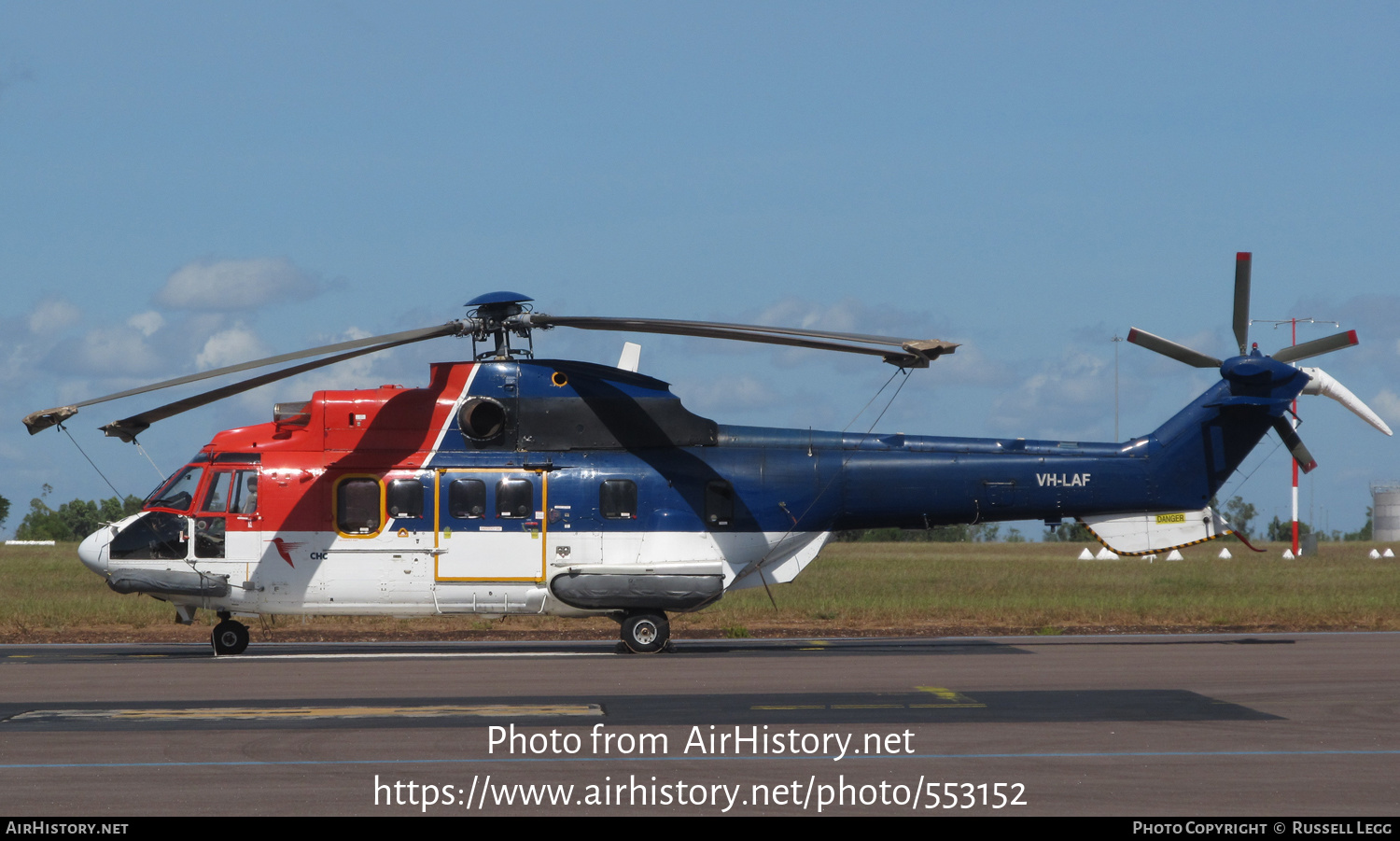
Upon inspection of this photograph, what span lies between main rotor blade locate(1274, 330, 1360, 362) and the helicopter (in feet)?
0.11

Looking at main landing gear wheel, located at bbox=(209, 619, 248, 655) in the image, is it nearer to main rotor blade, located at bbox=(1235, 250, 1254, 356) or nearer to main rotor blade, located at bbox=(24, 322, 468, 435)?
main rotor blade, located at bbox=(24, 322, 468, 435)

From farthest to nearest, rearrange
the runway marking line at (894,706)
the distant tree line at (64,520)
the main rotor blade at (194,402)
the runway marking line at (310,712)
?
the distant tree line at (64,520)
the main rotor blade at (194,402)
the runway marking line at (894,706)
the runway marking line at (310,712)

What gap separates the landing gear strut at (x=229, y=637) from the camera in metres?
19.0

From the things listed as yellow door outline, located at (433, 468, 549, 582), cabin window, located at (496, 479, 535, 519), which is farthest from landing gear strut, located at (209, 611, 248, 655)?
cabin window, located at (496, 479, 535, 519)

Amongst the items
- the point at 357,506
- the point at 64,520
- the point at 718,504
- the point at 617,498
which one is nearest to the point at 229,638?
the point at 357,506

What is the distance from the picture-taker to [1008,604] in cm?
2817

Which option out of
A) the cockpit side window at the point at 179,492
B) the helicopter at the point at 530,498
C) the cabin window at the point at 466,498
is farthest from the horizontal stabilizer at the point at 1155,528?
the cockpit side window at the point at 179,492

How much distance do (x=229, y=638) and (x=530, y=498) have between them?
17.0ft

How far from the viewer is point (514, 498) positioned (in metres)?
18.7

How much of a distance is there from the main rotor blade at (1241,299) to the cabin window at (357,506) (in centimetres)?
1353

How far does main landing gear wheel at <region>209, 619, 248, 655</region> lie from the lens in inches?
747

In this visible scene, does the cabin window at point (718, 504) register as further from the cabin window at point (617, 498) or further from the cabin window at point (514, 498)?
the cabin window at point (514, 498)

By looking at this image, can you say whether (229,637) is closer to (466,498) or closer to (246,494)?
(246,494)
